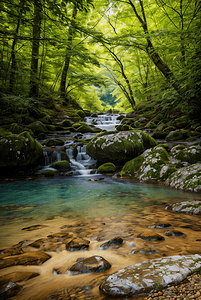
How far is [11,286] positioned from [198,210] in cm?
234

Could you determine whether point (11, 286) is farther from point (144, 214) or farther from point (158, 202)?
point (158, 202)

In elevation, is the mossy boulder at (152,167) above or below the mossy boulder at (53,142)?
below

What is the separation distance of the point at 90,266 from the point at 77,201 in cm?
241

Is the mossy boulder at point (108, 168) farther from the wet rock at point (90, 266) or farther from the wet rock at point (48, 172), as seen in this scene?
the wet rock at point (90, 266)

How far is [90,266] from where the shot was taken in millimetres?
1305

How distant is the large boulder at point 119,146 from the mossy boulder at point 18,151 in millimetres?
2434

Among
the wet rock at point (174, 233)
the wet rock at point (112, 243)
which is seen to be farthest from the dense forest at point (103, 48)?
the wet rock at point (174, 233)

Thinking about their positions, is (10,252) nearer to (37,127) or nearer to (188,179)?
(188,179)

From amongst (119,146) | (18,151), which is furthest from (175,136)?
(18,151)

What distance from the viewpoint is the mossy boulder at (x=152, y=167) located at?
5141 millimetres

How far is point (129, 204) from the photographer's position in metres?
3.25

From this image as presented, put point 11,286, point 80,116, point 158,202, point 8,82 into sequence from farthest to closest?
1. point 80,116
2. point 8,82
3. point 158,202
4. point 11,286

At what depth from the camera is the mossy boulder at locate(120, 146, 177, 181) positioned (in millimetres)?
5141

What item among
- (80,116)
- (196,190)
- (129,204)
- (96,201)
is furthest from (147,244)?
(80,116)
